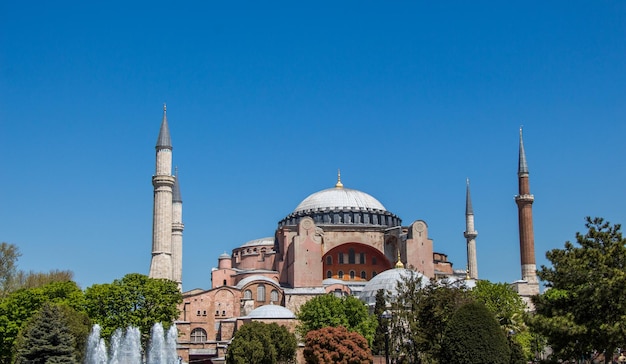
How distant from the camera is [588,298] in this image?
20.8 m

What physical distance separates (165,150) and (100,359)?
60.5ft

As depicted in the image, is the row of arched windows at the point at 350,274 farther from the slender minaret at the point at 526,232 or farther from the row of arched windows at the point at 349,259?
the slender minaret at the point at 526,232

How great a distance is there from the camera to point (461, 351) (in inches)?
861

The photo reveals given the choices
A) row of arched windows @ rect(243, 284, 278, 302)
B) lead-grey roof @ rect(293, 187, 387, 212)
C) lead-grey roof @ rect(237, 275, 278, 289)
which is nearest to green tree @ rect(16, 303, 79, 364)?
row of arched windows @ rect(243, 284, 278, 302)

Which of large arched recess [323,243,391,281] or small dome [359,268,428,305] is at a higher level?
large arched recess [323,243,391,281]

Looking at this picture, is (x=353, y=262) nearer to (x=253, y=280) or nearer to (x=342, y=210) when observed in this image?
(x=342, y=210)

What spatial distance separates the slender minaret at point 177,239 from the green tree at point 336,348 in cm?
2117

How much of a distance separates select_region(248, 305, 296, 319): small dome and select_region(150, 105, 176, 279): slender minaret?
5.60m

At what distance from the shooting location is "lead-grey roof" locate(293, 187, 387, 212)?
180 feet

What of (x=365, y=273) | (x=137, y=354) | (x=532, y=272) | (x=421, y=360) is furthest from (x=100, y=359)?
(x=532, y=272)

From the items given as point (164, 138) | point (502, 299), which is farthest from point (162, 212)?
point (502, 299)

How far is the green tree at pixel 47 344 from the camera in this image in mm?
27141

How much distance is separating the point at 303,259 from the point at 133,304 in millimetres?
14075

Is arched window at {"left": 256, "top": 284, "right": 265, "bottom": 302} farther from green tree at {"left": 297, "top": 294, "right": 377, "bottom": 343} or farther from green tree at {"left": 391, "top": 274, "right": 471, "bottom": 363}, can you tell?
green tree at {"left": 391, "top": 274, "right": 471, "bottom": 363}
